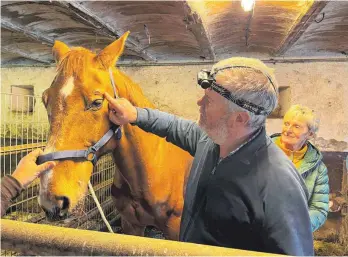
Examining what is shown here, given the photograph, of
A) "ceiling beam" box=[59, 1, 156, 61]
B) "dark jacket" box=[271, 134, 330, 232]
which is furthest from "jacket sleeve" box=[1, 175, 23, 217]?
"ceiling beam" box=[59, 1, 156, 61]

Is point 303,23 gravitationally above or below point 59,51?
above

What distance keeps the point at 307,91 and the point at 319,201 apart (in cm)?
311

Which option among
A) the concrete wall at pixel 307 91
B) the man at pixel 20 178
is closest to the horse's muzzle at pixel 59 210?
the man at pixel 20 178

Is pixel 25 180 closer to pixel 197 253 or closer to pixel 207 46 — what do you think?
pixel 197 253

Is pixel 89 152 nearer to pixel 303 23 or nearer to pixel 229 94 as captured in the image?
pixel 229 94

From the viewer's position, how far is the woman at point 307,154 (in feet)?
6.06

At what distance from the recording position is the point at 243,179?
955 mm

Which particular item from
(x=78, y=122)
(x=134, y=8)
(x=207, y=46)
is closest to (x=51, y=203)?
(x=78, y=122)

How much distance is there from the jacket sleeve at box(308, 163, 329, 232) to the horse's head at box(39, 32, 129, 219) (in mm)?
1312

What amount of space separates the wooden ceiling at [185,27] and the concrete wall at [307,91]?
9.3 inches

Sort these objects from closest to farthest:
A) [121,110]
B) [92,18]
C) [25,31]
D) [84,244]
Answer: [84,244]
[121,110]
[92,18]
[25,31]

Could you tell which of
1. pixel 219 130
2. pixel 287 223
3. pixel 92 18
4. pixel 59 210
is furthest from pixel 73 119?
pixel 92 18

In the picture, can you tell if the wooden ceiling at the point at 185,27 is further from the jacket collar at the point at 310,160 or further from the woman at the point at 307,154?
the jacket collar at the point at 310,160

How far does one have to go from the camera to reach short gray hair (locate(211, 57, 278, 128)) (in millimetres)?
999
